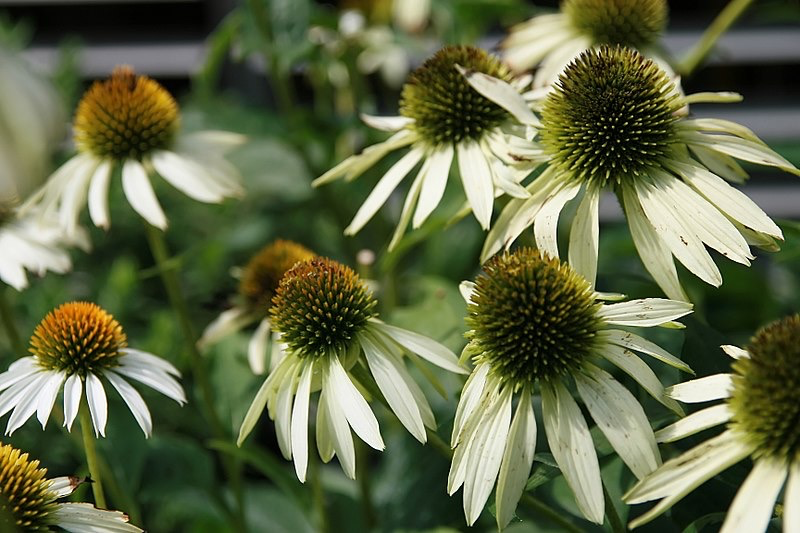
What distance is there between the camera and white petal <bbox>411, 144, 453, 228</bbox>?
2.40ft

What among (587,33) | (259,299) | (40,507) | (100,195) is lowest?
(40,507)

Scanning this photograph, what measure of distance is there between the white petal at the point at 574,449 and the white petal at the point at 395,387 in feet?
0.28

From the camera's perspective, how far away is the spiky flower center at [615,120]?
69 cm

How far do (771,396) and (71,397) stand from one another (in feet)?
1.59

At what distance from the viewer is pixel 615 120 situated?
0.69m

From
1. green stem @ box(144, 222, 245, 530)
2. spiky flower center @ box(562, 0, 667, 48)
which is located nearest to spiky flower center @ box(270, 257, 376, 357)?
green stem @ box(144, 222, 245, 530)

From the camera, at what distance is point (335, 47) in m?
1.35

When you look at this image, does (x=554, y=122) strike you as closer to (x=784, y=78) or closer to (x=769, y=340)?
(x=769, y=340)

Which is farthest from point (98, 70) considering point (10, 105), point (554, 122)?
point (10, 105)

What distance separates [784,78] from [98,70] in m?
1.77

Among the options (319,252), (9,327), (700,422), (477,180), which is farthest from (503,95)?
(319,252)

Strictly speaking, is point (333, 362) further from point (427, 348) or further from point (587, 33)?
point (587, 33)

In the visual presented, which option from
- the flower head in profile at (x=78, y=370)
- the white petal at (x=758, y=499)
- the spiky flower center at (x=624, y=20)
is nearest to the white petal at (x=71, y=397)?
the flower head in profile at (x=78, y=370)

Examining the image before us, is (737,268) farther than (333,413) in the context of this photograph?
Yes
